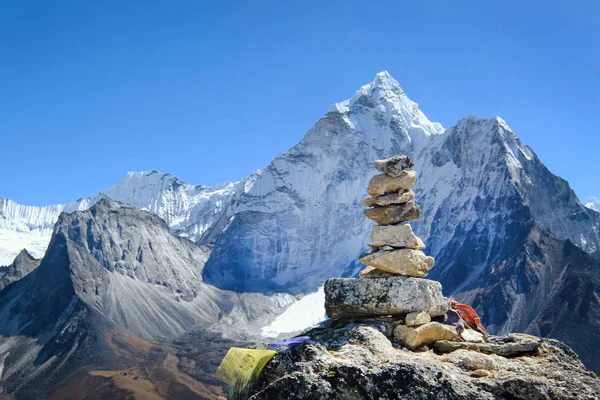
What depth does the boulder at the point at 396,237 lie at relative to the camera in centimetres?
2122

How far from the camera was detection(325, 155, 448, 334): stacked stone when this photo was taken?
18.9 meters

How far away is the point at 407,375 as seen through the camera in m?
13.4

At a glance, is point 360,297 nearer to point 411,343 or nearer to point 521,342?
point 411,343

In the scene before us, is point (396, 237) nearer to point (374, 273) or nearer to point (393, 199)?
point (374, 273)

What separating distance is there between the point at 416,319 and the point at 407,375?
5.04 m

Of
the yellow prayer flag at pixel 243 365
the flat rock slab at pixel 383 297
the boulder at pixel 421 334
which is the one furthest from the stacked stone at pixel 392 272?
the yellow prayer flag at pixel 243 365

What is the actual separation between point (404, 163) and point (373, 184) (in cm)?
122

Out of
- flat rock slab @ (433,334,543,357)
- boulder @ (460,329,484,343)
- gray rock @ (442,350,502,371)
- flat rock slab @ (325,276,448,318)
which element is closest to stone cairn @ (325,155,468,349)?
flat rock slab @ (325,276,448,318)

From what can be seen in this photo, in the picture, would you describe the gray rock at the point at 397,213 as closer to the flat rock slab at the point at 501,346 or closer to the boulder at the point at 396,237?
the boulder at the point at 396,237

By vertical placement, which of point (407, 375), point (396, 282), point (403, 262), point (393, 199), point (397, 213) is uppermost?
point (393, 199)

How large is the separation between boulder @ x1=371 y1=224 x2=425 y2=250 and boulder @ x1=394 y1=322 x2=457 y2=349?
131 inches

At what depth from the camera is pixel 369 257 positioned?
69.4 ft

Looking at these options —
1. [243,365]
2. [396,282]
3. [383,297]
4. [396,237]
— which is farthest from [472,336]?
[243,365]

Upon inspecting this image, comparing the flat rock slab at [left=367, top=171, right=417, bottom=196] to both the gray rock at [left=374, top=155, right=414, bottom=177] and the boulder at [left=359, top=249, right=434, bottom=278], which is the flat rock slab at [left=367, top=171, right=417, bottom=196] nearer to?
the gray rock at [left=374, top=155, right=414, bottom=177]
